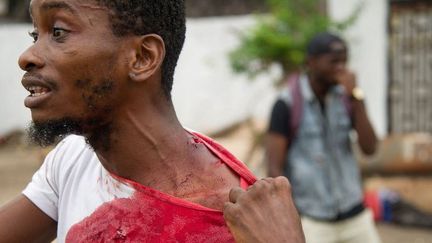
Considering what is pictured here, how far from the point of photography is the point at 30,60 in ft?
5.67

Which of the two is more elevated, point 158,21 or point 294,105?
point 158,21

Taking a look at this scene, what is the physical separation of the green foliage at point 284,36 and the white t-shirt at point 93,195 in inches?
249

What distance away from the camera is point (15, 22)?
1546 cm

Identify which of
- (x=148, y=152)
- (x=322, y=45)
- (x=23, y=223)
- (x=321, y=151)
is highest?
(x=148, y=152)

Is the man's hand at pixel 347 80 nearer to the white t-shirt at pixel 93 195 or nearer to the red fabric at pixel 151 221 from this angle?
the white t-shirt at pixel 93 195

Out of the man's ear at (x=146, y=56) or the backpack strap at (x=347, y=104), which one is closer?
the man's ear at (x=146, y=56)

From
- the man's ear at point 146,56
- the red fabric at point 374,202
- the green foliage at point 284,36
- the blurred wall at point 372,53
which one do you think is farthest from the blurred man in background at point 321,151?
the blurred wall at point 372,53

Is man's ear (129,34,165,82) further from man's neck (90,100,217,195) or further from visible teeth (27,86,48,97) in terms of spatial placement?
visible teeth (27,86,48,97)

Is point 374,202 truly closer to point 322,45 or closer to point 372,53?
point 372,53

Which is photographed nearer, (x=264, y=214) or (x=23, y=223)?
(x=264, y=214)

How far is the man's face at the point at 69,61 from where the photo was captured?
174cm

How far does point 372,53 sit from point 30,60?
698cm

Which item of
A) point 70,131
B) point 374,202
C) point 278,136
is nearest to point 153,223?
point 70,131

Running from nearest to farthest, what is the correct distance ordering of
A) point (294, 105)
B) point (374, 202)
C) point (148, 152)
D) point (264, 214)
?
point (264, 214)
point (148, 152)
point (294, 105)
point (374, 202)
